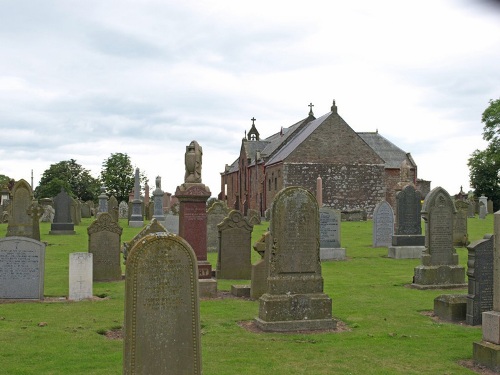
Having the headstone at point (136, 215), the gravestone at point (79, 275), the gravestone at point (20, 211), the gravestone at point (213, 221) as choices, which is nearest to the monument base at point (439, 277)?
the gravestone at point (79, 275)

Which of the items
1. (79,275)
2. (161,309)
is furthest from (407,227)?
(161,309)

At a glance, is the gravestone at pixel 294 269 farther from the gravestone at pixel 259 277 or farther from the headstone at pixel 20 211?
the headstone at pixel 20 211

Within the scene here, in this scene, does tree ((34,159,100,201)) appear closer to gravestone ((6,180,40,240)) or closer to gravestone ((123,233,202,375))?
gravestone ((6,180,40,240))

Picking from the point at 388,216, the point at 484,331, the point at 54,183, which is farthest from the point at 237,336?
the point at 54,183

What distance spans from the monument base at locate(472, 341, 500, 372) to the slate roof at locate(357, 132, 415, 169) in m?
49.2

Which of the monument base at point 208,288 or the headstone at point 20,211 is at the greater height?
the headstone at point 20,211

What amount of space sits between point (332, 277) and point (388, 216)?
26.8 ft

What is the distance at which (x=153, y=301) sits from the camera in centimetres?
545

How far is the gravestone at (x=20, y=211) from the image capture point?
71.1 feet

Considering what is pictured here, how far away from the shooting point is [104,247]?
560 inches

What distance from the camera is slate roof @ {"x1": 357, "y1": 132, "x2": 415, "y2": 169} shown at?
56.9 m

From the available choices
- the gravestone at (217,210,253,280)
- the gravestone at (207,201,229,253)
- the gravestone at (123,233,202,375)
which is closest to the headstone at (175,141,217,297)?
the gravestone at (217,210,253,280)

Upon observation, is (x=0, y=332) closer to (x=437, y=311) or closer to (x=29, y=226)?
(x=437, y=311)

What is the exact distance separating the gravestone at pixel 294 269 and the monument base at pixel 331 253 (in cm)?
954
